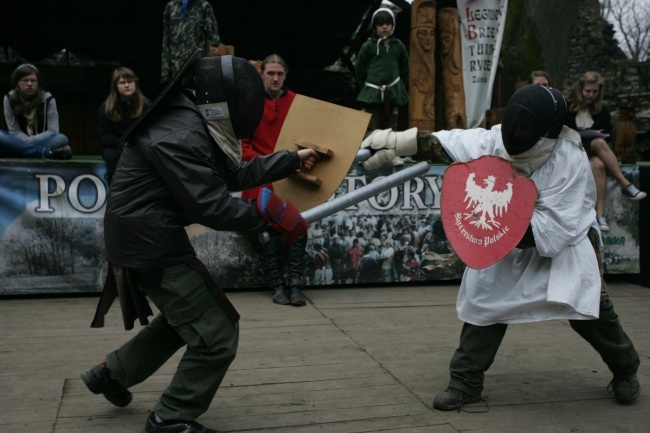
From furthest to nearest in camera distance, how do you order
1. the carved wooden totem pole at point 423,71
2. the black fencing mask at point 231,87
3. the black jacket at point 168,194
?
the carved wooden totem pole at point 423,71 → the black fencing mask at point 231,87 → the black jacket at point 168,194

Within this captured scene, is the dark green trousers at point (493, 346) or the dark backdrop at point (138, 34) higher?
the dark backdrop at point (138, 34)

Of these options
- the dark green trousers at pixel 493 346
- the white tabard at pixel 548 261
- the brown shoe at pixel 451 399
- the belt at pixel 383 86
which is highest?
the belt at pixel 383 86

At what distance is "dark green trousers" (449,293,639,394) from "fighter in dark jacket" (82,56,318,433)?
1.19 metres

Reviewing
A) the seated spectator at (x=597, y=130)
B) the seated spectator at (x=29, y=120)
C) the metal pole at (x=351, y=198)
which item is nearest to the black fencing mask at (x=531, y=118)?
the metal pole at (x=351, y=198)

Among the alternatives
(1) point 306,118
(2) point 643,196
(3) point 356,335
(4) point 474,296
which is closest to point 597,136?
(2) point 643,196

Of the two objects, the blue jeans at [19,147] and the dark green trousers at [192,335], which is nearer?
the dark green trousers at [192,335]

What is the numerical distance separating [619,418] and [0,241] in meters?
4.60

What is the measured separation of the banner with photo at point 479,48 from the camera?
7840 millimetres

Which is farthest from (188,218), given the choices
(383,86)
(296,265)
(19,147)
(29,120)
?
(383,86)

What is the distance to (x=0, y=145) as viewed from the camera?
6.15 m

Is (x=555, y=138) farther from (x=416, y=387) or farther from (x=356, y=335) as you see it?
(x=356, y=335)

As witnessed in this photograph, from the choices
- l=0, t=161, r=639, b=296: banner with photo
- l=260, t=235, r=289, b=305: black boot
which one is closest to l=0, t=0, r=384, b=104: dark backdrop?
l=0, t=161, r=639, b=296: banner with photo

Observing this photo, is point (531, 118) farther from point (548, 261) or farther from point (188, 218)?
point (188, 218)

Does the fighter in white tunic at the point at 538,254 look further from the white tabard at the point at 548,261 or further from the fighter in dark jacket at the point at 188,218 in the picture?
the fighter in dark jacket at the point at 188,218
